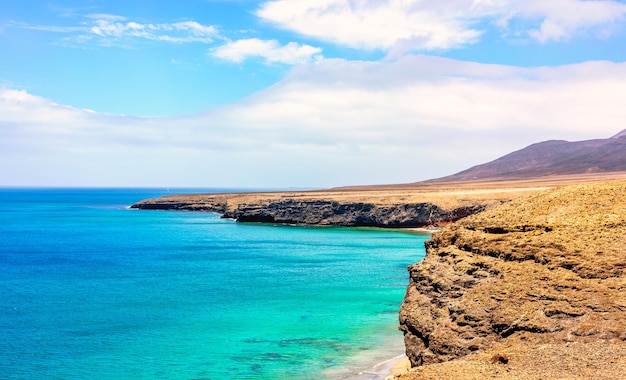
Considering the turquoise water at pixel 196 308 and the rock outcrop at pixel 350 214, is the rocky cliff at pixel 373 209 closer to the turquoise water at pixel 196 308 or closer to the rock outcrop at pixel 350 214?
the rock outcrop at pixel 350 214

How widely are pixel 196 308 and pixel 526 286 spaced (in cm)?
2636

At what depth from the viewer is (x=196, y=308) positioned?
40.9 meters

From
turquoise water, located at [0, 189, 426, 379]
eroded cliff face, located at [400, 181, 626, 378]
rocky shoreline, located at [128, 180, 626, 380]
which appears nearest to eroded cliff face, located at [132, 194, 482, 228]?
turquoise water, located at [0, 189, 426, 379]

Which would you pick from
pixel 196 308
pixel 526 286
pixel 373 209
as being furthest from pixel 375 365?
pixel 373 209

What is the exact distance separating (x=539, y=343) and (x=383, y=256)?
50.5 metres

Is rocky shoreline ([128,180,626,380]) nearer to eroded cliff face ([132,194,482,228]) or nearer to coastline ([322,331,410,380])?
coastline ([322,331,410,380])

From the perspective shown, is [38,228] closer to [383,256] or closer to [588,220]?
[383,256]

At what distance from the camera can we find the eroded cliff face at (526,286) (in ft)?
60.3

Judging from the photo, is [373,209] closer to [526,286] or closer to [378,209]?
[378,209]

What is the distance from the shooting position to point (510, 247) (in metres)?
22.2

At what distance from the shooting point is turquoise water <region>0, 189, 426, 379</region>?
28.7 m

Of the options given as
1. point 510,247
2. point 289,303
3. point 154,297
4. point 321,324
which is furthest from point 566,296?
point 154,297

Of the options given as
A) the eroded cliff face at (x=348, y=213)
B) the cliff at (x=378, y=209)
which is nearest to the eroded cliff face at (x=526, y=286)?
the eroded cliff face at (x=348, y=213)

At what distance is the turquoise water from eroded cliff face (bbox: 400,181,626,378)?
7.28m
